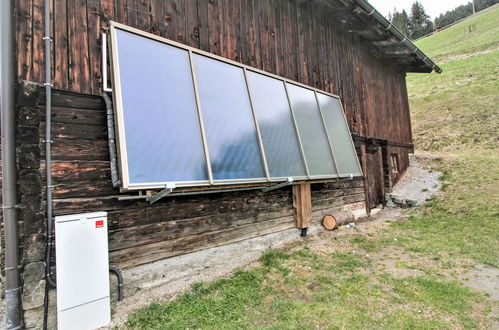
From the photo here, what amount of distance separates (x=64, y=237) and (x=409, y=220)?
7.86 metres

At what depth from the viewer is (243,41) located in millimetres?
5016

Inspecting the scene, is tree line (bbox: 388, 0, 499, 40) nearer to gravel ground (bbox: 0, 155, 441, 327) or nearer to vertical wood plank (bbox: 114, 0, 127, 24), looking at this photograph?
gravel ground (bbox: 0, 155, 441, 327)

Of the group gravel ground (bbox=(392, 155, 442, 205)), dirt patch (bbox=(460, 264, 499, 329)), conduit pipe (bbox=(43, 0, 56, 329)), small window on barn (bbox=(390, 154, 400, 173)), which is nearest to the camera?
conduit pipe (bbox=(43, 0, 56, 329))

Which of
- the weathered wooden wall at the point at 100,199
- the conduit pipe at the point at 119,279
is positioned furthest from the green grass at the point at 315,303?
the weathered wooden wall at the point at 100,199

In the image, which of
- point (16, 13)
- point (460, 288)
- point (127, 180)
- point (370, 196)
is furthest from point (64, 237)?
point (370, 196)

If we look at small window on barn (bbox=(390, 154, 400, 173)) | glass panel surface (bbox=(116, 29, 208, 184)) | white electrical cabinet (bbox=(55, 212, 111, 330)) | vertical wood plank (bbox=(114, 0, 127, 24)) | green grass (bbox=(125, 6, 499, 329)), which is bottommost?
green grass (bbox=(125, 6, 499, 329))

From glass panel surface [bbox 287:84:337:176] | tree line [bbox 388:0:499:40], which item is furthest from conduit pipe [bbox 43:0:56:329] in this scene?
tree line [bbox 388:0:499:40]

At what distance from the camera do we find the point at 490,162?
1019cm

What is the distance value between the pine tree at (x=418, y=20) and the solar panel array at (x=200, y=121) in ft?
248

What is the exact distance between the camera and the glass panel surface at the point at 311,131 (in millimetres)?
Result: 5156

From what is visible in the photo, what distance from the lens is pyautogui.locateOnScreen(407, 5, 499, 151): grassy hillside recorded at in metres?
14.0

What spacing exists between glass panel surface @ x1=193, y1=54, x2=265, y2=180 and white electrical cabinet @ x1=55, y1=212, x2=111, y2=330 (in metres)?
1.42

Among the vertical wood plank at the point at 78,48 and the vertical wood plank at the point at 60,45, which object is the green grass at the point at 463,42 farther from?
the vertical wood plank at the point at 60,45

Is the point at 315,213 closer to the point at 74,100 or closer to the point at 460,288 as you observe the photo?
the point at 460,288
